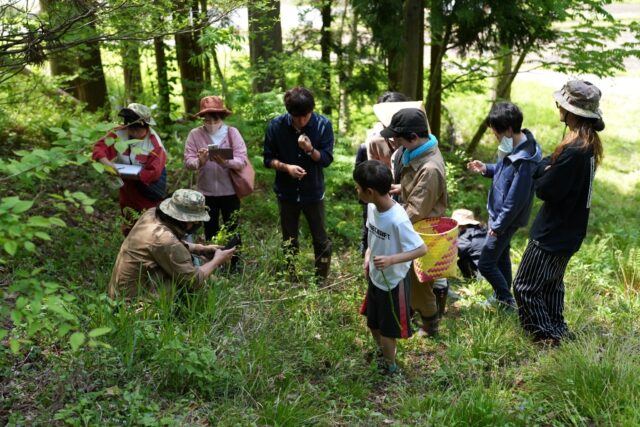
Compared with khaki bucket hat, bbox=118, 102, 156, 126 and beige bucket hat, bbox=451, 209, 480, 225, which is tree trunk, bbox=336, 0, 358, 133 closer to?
beige bucket hat, bbox=451, 209, 480, 225

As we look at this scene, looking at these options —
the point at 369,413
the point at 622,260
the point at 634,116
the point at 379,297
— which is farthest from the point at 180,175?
the point at 634,116

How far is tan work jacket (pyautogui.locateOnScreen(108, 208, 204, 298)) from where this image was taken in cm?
432

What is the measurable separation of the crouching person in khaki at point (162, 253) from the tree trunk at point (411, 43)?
481cm

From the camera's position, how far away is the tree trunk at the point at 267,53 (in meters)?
8.02

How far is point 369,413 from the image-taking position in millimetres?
3900

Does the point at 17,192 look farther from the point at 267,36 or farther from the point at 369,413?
the point at 369,413

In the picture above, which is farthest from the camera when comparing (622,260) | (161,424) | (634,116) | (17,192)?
(634,116)

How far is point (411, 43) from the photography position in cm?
824

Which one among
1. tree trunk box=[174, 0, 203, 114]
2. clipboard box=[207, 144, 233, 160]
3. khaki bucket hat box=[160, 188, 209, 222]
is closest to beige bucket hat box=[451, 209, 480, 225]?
clipboard box=[207, 144, 233, 160]

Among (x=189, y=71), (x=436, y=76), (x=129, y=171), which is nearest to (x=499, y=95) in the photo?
(x=436, y=76)

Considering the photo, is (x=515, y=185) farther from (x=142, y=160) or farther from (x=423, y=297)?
A: (x=142, y=160)

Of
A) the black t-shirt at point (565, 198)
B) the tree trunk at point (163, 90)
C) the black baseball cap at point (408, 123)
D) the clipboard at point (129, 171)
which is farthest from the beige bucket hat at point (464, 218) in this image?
the tree trunk at point (163, 90)

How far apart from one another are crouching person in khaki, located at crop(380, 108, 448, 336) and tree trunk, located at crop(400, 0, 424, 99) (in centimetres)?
379

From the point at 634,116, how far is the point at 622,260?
9123mm
